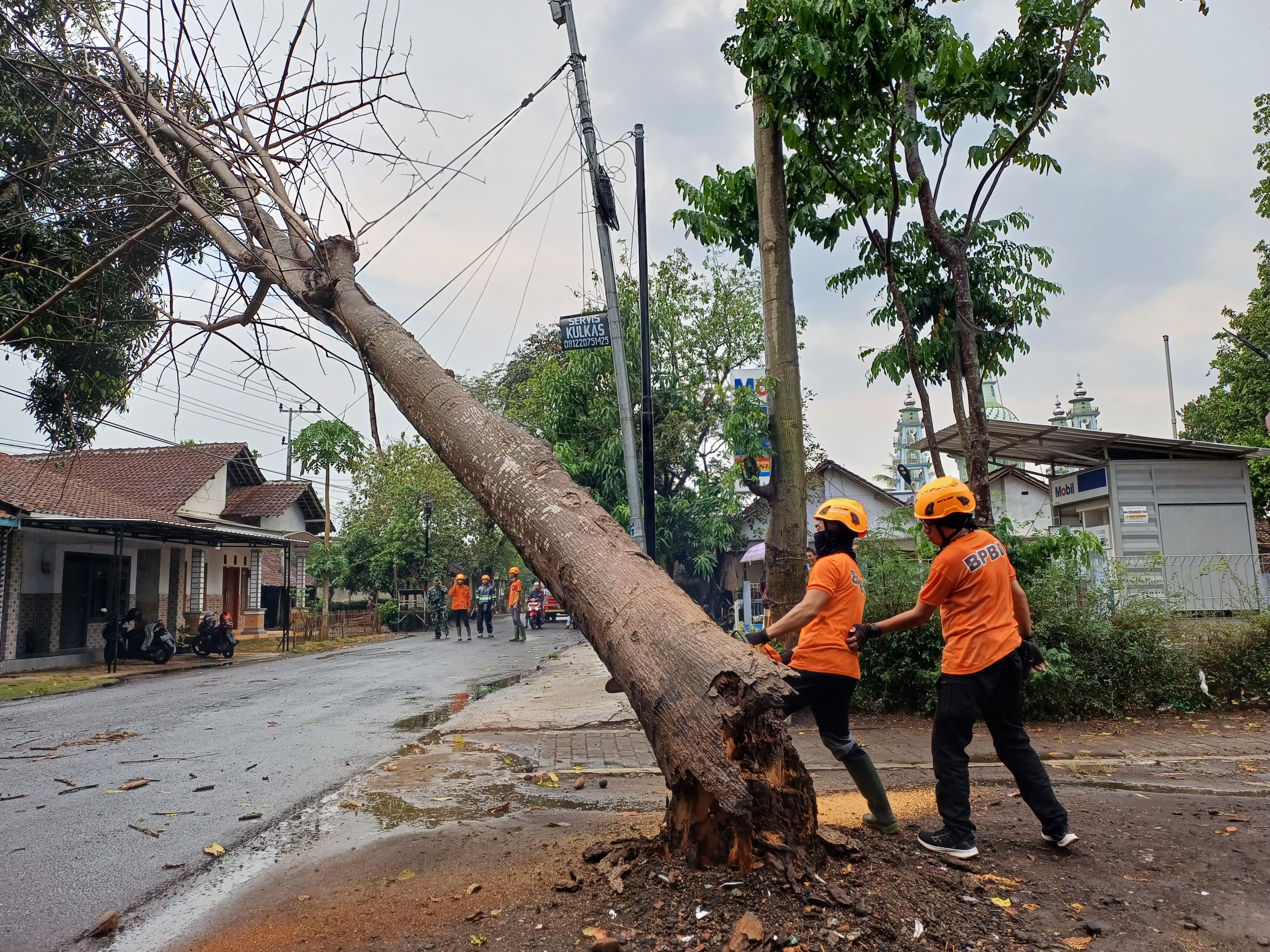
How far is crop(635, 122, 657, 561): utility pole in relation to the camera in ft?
36.4

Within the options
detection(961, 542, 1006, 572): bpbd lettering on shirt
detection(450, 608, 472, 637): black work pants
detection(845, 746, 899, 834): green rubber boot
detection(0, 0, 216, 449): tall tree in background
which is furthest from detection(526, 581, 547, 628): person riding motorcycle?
detection(961, 542, 1006, 572): bpbd lettering on shirt

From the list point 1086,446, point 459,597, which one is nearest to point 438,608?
point 459,597

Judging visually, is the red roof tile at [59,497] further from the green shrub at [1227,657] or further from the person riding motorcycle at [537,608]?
the green shrub at [1227,657]

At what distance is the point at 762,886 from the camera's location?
2879 millimetres

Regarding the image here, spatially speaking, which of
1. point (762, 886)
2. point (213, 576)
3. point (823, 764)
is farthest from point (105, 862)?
point (213, 576)

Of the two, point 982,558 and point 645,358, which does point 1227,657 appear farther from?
point 645,358

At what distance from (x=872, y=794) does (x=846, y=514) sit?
1.37m

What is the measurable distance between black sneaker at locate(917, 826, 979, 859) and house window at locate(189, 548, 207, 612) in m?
25.6

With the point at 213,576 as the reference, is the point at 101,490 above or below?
above

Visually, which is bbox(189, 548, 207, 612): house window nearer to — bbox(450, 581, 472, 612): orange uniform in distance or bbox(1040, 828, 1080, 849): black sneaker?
bbox(450, 581, 472, 612): orange uniform in distance

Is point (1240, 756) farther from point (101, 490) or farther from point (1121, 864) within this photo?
point (101, 490)

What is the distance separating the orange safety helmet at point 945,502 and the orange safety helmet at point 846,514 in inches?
12.7

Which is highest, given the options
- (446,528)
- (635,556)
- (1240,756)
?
(446,528)

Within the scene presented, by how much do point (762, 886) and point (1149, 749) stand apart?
15.9ft
